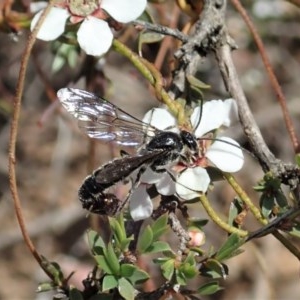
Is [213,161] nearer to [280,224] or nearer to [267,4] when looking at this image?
[280,224]

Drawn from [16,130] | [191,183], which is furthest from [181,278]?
[16,130]

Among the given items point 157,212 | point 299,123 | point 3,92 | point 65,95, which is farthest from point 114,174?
point 299,123

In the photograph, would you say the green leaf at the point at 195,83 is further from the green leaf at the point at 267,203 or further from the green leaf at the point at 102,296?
the green leaf at the point at 102,296

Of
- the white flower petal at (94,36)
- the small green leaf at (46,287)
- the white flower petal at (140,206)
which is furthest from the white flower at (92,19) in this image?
the small green leaf at (46,287)

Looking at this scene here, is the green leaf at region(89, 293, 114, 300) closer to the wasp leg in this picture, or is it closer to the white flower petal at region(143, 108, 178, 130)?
the wasp leg

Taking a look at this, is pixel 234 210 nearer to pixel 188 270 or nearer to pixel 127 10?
pixel 188 270

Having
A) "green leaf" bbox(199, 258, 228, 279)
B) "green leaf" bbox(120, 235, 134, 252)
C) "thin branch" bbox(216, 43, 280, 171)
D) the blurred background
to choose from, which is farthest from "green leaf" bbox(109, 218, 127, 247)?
the blurred background
